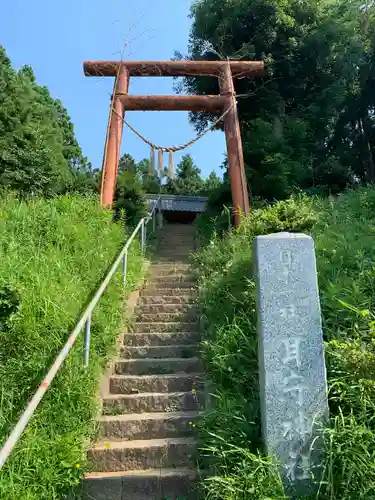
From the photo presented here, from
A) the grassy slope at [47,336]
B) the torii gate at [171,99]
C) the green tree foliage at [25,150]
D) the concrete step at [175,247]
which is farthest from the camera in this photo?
the green tree foliage at [25,150]

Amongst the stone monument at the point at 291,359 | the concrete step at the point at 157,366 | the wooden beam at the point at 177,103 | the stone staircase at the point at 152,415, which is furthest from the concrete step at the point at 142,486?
the wooden beam at the point at 177,103

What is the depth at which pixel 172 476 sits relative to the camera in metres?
3.70

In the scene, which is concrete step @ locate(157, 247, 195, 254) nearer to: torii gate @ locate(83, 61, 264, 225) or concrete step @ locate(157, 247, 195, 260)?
concrete step @ locate(157, 247, 195, 260)

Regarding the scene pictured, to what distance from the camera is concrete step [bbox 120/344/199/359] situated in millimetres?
5488

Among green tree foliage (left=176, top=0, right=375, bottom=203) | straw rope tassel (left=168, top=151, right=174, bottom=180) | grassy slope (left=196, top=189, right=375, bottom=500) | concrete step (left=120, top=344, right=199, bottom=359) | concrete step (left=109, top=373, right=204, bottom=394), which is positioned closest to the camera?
grassy slope (left=196, top=189, right=375, bottom=500)

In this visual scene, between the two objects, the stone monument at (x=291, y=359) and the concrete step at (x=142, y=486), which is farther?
the concrete step at (x=142, y=486)

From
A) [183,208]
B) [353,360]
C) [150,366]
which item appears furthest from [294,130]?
[353,360]

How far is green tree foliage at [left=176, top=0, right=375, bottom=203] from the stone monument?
31.2 ft

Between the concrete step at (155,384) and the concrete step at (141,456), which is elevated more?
the concrete step at (155,384)

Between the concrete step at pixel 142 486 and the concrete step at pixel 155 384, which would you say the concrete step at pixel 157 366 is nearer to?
the concrete step at pixel 155 384

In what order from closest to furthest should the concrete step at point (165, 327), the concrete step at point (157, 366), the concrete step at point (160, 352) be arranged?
the concrete step at point (157, 366) < the concrete step at point (160, 352) < the concrete step at point (165, 327)

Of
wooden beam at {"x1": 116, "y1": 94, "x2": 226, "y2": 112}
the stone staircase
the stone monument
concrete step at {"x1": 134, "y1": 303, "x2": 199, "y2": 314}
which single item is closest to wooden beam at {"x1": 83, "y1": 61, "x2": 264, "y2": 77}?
wooden beam at {"x1": 116, "y1": 94, "x2": 226, "y2": 112}

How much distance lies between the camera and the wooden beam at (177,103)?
35.0ft

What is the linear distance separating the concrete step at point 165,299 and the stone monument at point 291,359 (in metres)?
3.51
